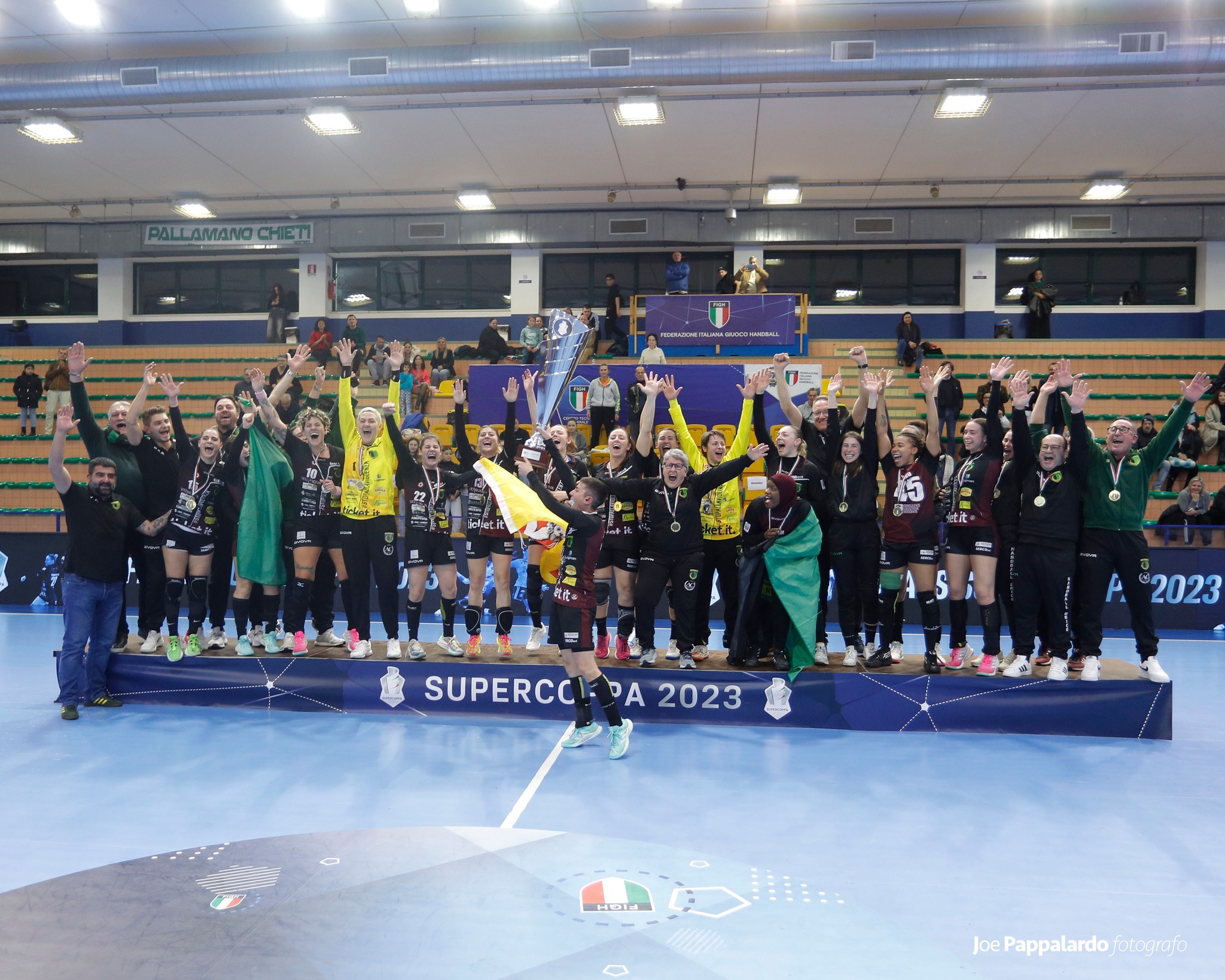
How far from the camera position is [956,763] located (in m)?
6.10

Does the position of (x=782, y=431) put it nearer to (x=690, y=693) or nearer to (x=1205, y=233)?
(x=690, y=693)

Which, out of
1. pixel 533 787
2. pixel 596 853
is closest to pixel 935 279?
pixel 533 787

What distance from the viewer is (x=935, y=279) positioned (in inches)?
819

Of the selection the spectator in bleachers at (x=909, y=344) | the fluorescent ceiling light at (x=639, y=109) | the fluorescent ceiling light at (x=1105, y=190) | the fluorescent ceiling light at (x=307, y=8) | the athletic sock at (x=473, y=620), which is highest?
the fluorescent ceiling light at (x=1105, y=190)

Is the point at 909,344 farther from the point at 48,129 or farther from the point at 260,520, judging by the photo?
the point at 48,129

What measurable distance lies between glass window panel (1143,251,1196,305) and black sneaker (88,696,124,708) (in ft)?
74.0

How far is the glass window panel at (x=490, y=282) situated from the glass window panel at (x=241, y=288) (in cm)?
589

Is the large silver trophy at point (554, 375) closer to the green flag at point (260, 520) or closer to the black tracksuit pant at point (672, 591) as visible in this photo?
the black tracksuit pant at point (672, 591)

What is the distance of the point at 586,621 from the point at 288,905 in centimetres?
294

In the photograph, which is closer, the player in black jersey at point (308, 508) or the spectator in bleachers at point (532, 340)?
the player in black jersey at point (308, 508)

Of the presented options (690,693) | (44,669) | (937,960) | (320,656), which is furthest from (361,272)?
(937,960)

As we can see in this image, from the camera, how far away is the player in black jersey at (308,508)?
7418 millimetres

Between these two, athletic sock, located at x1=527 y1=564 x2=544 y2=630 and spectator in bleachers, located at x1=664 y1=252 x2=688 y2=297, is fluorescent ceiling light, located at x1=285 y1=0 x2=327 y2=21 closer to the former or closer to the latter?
athletic sock, located at x1=527 y1=564 x2=544 y2=630

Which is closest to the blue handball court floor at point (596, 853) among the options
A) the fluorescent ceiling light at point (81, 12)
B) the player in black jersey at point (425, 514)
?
the player in black jersey at point (425, 514)
